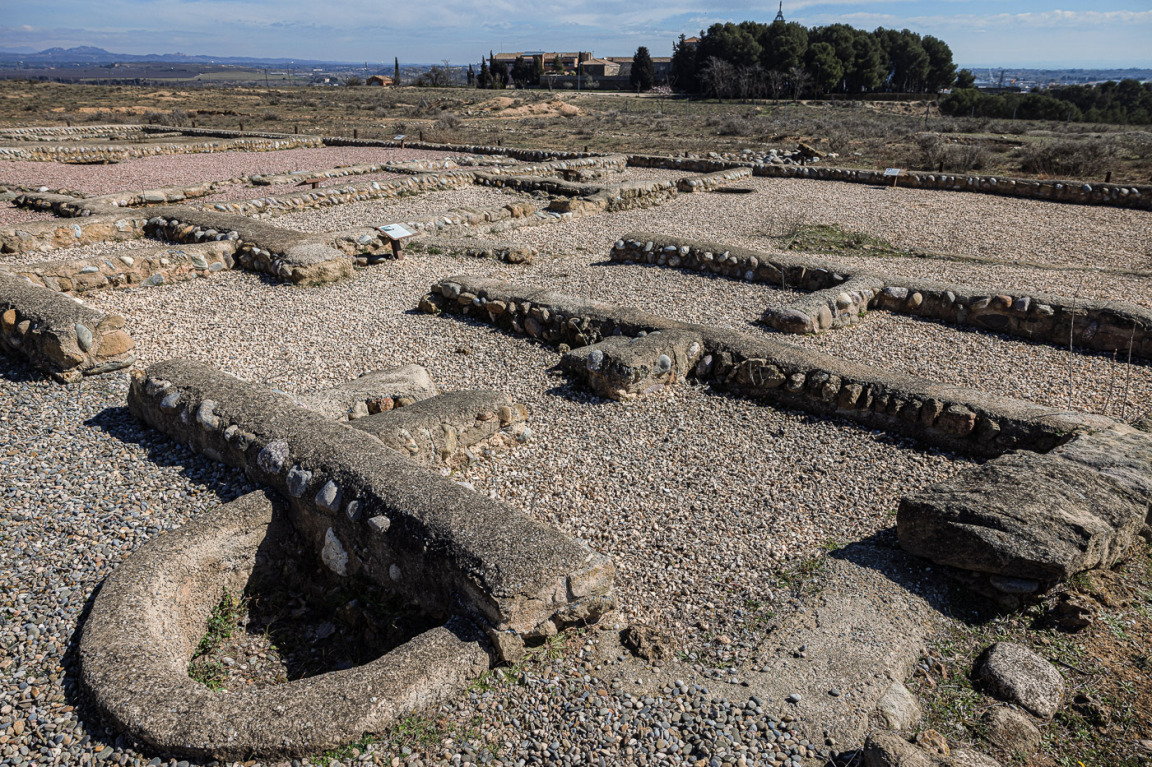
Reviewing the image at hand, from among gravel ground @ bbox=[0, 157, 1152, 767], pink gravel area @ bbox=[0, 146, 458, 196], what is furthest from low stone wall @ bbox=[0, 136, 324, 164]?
gravel ground @ bbox=[0, 157, 1152, 767]

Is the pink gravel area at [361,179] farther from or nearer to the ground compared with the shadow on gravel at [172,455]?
farther from the ground

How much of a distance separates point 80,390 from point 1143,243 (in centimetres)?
1870

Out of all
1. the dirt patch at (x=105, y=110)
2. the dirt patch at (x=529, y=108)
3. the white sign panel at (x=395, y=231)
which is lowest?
the white sign panel at (x=395, y=231)

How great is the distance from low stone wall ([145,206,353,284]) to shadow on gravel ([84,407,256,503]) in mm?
4898

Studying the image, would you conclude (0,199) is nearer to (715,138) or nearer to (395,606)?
(395,606)

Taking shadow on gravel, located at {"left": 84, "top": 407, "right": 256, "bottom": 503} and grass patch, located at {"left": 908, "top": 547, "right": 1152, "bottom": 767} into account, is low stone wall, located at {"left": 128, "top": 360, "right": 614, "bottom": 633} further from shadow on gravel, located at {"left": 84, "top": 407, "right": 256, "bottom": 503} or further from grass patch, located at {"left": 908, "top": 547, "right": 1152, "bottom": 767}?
grass patch, located at {"left": 908, "top": 547, "right": 1152, "bottom": 767}

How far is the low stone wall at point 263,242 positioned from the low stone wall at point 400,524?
19.2 ft

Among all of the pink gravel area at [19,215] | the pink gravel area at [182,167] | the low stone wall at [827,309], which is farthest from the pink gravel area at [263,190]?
the low stone wall at [827,309]

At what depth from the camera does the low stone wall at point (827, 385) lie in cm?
614

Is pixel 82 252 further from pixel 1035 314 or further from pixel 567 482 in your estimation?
pixel 1035 314

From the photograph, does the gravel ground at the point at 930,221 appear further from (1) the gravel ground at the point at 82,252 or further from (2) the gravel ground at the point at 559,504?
(1) the gravel ground at the point at 82,252

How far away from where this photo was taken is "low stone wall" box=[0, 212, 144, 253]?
1255cm

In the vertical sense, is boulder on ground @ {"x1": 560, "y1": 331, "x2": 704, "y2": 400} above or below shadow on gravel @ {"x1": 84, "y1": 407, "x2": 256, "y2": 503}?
above

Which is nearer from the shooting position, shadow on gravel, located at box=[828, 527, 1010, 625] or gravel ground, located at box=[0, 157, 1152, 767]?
gravel ground, located at box=[0, 157, 1152, 767]
